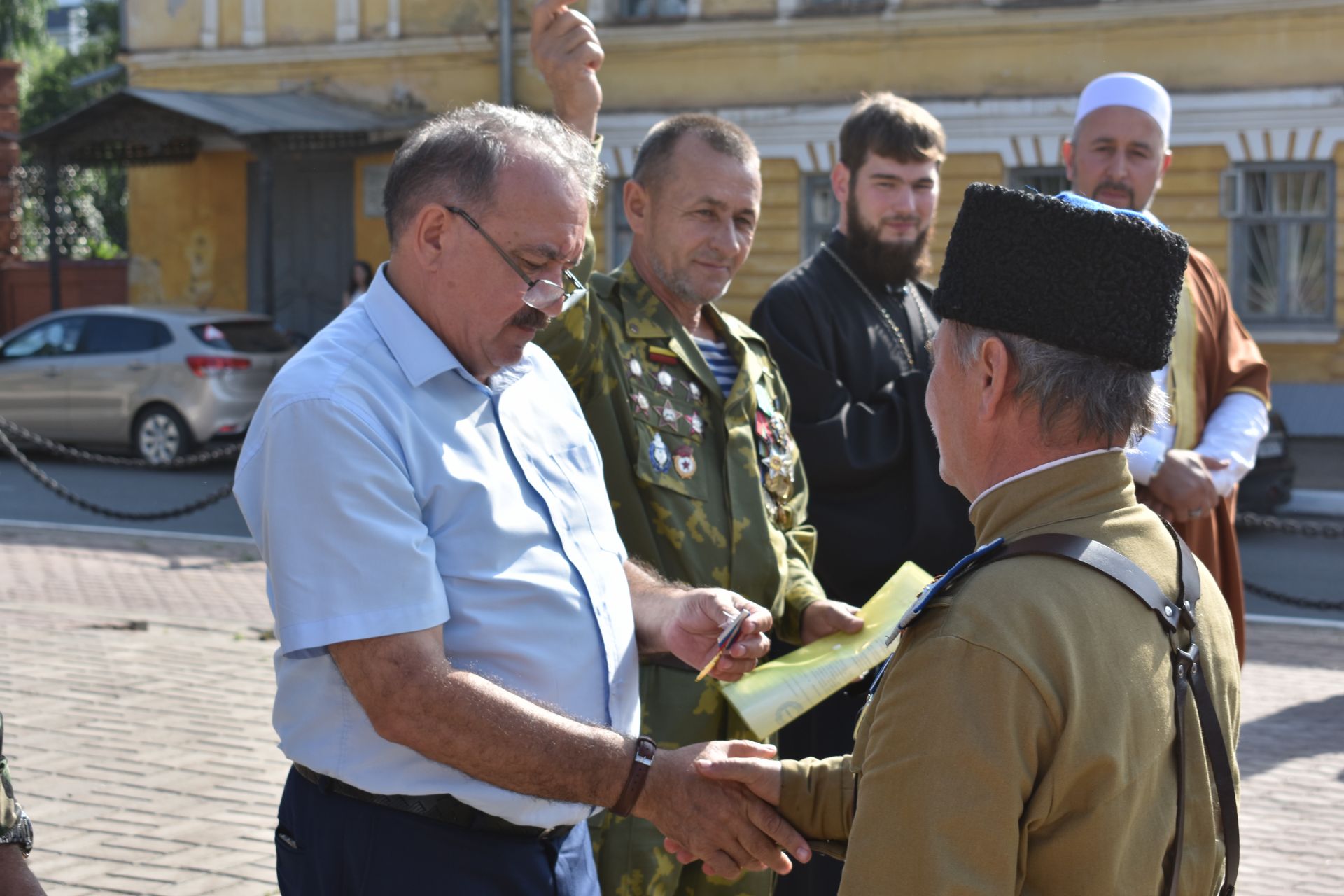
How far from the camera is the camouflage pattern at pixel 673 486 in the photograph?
126 inches

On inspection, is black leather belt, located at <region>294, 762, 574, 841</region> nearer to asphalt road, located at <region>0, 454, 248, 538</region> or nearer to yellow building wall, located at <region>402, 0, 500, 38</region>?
asphalt road, located at <region>0, 454, 248, 538</region>

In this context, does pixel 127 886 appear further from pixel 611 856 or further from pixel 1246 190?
pixel 1246 190

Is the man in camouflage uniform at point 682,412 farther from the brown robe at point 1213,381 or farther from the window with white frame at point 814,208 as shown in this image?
the window with white frame at point 814,208

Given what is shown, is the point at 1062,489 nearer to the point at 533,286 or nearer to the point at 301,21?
the point at 533,286

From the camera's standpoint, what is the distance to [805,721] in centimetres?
385

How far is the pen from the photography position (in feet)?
8.75

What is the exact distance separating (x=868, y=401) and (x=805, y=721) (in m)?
0.87

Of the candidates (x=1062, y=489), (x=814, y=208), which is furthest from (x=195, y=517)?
(x=1062, y=489)

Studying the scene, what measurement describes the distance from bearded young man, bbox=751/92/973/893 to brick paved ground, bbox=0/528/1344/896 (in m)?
1.85

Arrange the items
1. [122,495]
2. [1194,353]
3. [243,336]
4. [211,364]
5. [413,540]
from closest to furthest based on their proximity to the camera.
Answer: [413,540]
[1194,353]
[122,495]
[211,364]
[243,336]

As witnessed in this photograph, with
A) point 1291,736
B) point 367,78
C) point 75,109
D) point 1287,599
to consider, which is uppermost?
point 75,109

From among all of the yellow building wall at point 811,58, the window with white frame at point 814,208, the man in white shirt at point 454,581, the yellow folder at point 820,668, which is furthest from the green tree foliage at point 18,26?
the man in white shirt at point 454,581

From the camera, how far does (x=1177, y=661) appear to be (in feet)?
5.98

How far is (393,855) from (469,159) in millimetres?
1108
